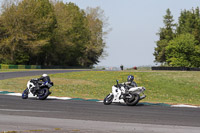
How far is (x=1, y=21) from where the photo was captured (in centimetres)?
8719

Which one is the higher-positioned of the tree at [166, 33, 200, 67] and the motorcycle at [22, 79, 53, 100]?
the tree at [166, 33, 200, 67]

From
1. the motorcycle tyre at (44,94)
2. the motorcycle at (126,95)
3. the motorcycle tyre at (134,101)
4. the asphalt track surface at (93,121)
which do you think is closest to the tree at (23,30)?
the motorcycle tyre at (44,94)

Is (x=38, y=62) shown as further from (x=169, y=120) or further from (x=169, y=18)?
(x=169, y=120)

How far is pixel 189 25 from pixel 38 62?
6491 centimetres

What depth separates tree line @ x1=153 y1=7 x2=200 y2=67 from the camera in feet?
356

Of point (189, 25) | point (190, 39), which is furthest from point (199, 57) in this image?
point (189, 25)

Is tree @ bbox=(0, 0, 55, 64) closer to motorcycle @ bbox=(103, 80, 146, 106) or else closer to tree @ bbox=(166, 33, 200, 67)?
tree @ bbox=(166, 33, 200, 67)

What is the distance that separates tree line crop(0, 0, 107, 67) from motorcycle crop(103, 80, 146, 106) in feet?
227

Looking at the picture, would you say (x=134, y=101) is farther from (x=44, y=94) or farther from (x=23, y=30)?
(x=23, y=30)

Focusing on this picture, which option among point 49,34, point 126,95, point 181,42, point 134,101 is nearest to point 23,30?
point 49,34

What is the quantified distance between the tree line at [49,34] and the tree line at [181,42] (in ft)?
79.4

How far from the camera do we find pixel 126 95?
60.9 ft

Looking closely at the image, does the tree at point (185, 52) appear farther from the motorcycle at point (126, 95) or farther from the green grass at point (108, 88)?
the motorcycle at point (126, 95)

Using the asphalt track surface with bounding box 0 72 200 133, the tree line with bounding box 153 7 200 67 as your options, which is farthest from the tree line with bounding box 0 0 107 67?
the asphalt track surface with bounding box 0 72 200 133
